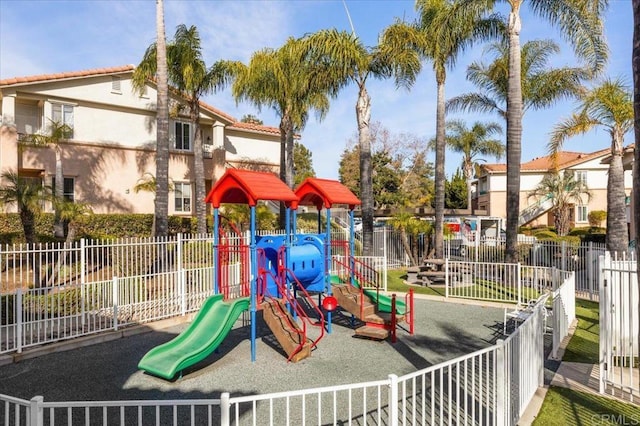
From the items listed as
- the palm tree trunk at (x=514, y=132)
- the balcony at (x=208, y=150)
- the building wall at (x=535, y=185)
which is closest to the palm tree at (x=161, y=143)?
the balcony at (x=208, y=150)

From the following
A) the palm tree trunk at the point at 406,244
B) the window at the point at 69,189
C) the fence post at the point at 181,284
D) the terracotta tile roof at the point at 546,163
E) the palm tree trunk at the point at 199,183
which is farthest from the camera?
the terracotta tile roof at the point at 546,163

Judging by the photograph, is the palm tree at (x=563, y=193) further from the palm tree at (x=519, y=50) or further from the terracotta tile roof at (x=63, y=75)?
the terracotta tile roof at (x=63, y=75)

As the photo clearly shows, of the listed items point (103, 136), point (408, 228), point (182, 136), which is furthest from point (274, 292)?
point (182, 136)

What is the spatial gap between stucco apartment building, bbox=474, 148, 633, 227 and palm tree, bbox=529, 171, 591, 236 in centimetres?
108

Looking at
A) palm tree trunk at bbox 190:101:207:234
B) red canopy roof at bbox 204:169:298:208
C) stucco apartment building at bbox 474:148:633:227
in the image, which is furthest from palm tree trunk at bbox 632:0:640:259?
stucco apartment building at bbox 474:148:633:227

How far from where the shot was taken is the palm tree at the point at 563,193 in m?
32.3

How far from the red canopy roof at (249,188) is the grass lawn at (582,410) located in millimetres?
5936

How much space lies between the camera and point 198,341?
24.5 feet

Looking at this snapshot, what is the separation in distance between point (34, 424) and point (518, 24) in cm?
1848

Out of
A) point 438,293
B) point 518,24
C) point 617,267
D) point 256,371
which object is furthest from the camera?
point 518,24

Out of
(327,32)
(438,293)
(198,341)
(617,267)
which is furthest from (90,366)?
(327,32)

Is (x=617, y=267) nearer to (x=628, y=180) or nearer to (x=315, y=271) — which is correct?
(x=315, y=271)

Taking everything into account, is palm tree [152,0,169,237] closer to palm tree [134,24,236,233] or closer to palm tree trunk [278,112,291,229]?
palm tree [134,24,236,233]

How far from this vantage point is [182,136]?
24.7 meters
